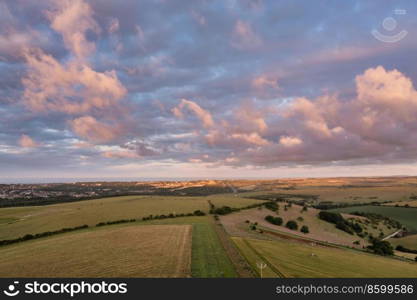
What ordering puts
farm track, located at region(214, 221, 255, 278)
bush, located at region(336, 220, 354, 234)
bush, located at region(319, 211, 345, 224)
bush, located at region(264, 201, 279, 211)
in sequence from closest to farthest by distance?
farm track, located at region(214, 221, 255, 278) < bush, located at region(336, 220, 354, 234) < bush, located at region(319, 211, 345, 224) < bush, located at region(264, 201, 279, 211)

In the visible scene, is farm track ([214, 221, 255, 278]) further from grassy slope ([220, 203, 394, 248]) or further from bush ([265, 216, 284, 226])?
bush ([265, 216, 284, 226])

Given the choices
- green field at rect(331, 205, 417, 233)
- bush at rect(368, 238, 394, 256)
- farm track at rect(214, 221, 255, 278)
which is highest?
farm track at rect(214, 221, 255, 278)

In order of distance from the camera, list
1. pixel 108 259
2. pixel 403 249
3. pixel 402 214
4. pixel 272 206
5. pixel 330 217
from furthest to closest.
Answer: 1. pixel 402 214
2. pixel 272 206
3. pixel 330 217
4. pixel 403 249
5. pixel 108 259

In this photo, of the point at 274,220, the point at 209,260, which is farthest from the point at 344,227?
the point at 209,260

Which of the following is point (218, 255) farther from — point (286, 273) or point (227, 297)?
point (227, 297)

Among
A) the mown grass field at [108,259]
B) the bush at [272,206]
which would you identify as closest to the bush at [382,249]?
the mown grass field at [108,259]

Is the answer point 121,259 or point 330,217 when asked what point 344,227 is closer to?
point 330,217

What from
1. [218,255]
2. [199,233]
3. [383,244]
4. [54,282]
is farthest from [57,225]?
[383,244]

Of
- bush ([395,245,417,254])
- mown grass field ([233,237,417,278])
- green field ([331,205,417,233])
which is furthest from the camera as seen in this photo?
green field ([331,205,417,233])

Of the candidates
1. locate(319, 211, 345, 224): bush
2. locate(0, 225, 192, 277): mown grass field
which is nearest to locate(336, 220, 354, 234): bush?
locate(319, 211, 345, 224): bush
